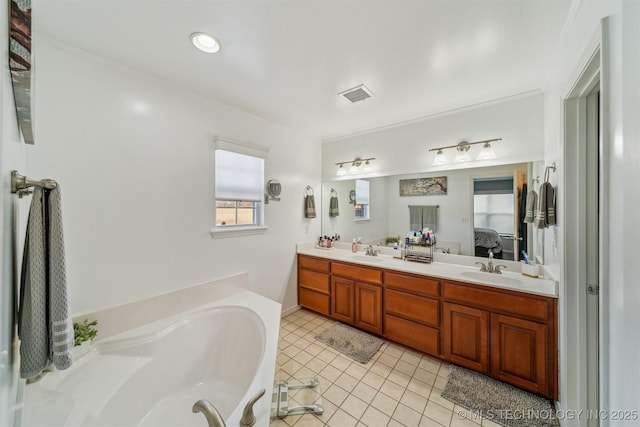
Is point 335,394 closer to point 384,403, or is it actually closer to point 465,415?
point 384,403

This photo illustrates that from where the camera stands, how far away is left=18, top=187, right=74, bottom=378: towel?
791 millimetres

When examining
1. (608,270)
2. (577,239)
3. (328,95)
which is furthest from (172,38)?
(577,239)

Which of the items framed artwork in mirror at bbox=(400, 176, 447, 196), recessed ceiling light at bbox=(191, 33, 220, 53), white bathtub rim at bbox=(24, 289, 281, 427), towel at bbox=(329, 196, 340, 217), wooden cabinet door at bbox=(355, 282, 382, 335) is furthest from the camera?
towel at bbox=(329, 196, 340, 217)

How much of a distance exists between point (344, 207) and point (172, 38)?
2.65m

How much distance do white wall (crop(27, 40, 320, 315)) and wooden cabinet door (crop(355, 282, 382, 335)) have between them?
4.42 ft

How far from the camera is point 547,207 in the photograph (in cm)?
166

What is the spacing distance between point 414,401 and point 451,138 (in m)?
2.51

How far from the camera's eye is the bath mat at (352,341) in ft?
7.46

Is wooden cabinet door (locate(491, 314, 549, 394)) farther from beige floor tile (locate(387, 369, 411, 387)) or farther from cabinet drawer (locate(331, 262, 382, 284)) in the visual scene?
cabinet drawer (locate(331, 262, 382, 284))

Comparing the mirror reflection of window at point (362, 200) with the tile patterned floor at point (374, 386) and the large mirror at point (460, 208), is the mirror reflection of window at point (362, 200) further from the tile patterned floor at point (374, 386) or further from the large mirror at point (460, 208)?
the tile patterned floor at point (374, 386)

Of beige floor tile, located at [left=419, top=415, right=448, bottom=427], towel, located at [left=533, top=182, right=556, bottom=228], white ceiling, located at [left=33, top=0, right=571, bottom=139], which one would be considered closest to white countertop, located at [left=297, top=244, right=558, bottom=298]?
towel, located at [left=533, top=182, right=556, bottom=228]

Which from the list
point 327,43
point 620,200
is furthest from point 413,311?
point 327,43

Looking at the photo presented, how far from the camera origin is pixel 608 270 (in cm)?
86

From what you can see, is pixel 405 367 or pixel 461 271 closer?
pixel 405 367
